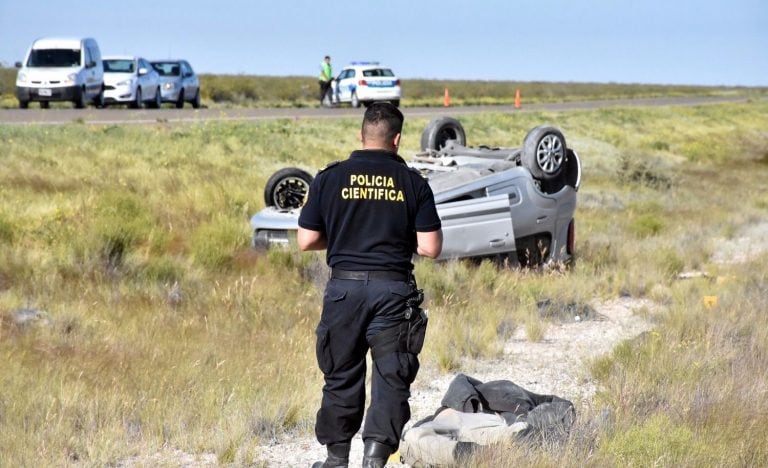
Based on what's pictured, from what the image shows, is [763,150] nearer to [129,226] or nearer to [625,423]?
[129,226]

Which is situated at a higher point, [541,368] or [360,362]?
[360,362]

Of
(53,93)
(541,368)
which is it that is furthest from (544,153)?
(53,93)

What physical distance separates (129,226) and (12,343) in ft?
14.8

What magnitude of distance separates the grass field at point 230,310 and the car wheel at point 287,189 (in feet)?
2.22

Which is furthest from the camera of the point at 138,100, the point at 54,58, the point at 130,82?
the point at 138,100

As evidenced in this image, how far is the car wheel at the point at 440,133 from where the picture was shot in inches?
523

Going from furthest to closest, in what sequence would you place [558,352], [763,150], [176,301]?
[763,150] < [176,301] < [558,352]

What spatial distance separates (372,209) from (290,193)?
23.8 feet

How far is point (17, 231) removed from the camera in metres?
12.4

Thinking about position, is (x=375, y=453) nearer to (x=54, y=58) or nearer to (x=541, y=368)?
(x=541, y=368)

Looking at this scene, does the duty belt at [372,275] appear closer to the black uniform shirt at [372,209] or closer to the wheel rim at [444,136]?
the black uniform shirt at [372,209]

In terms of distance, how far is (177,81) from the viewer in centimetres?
3559

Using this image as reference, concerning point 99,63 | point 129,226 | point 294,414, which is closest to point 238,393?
point 294,414

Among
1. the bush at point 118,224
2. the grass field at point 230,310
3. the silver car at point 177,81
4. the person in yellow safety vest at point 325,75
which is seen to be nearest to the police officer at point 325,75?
the person in yellow safety vest at point 325,75
